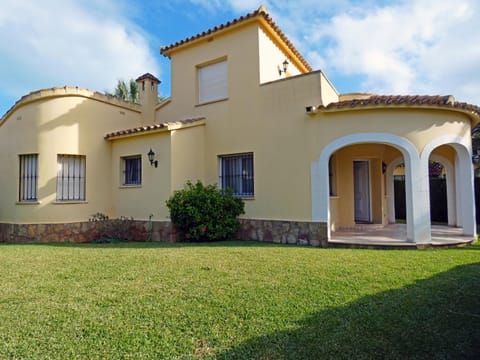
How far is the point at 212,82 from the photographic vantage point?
46.5ft

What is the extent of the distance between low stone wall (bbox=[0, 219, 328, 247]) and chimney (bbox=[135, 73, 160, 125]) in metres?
5.87

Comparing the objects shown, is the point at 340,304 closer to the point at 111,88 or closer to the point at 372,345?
the point at 372,345

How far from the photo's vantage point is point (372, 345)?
389 centimetres

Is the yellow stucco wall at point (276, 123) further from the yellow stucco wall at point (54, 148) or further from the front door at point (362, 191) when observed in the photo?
the yellow stucco wall at point (54, 148)

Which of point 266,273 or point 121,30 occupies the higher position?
point 121,30

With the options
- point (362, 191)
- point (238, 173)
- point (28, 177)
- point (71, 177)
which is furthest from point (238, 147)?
point (28, 177)

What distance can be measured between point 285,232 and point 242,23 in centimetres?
897

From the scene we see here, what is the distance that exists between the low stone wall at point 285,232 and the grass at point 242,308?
252cm

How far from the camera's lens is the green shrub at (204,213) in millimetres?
11789

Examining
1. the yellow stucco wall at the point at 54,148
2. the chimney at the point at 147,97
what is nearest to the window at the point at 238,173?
the chimney at the point at 147,97

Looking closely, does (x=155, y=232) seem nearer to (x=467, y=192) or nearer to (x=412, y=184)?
(x=412, y=184)

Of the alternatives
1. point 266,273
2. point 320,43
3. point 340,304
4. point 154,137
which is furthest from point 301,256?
point 320,43

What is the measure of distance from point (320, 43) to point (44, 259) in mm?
14852

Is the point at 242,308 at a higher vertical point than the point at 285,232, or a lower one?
lower
